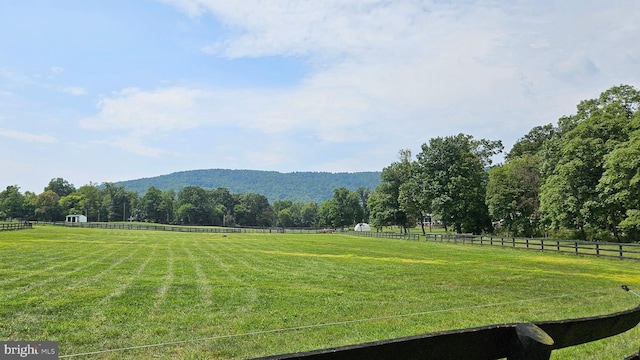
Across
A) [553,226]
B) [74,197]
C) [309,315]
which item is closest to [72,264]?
[309,315]

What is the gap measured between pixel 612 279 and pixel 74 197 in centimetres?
14924

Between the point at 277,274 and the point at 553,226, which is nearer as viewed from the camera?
the point at 277,274

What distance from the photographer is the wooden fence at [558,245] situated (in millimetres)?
25234

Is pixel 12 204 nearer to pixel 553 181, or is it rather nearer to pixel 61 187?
pixel 61 187

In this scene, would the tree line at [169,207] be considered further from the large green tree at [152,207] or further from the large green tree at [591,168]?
the large green tree at [591,168]

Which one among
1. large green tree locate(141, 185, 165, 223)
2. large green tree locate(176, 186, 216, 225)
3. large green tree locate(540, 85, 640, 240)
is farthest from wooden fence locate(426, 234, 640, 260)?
large green tree locate(141, 185, 165, 223)

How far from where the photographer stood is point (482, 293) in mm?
12281

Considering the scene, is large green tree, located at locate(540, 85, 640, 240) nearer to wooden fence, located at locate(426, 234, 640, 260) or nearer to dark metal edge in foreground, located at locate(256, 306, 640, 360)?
wooden fence, located at locate(426, 234, 640, 260)

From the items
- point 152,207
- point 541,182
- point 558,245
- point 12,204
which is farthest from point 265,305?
point 152,207

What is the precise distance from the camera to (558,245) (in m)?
28.5

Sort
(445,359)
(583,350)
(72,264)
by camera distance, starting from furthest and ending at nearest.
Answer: (72,264), (583,350), (445,359)

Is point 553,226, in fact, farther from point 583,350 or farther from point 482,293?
point 583,350

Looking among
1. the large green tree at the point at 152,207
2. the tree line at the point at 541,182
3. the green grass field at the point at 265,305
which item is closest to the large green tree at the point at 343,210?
the tree line at the point at 541,182

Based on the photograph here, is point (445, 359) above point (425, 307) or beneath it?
above
